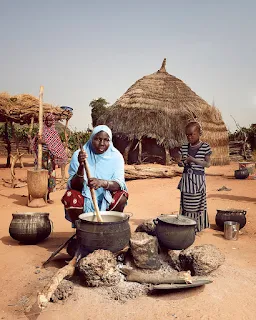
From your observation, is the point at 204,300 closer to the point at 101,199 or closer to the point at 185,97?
the point at 101,199

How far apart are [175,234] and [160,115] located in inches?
414

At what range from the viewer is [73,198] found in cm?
345

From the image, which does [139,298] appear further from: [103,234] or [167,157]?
[167,157]

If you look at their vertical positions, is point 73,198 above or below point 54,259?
above

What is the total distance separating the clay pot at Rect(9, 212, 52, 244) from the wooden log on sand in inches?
244

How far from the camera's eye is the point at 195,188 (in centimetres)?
440

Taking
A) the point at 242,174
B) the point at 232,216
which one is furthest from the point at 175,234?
the point at 242,174

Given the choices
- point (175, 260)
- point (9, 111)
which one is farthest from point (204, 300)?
point (9, 111)

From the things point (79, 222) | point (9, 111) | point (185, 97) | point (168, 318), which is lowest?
point (168, 318)

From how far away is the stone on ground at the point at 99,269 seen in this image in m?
2.67

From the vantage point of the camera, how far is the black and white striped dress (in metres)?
4.39

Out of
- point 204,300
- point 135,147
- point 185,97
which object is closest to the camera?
point 204,300

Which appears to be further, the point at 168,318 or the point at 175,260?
the point at 175,260

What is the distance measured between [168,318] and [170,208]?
4058 millimetres
